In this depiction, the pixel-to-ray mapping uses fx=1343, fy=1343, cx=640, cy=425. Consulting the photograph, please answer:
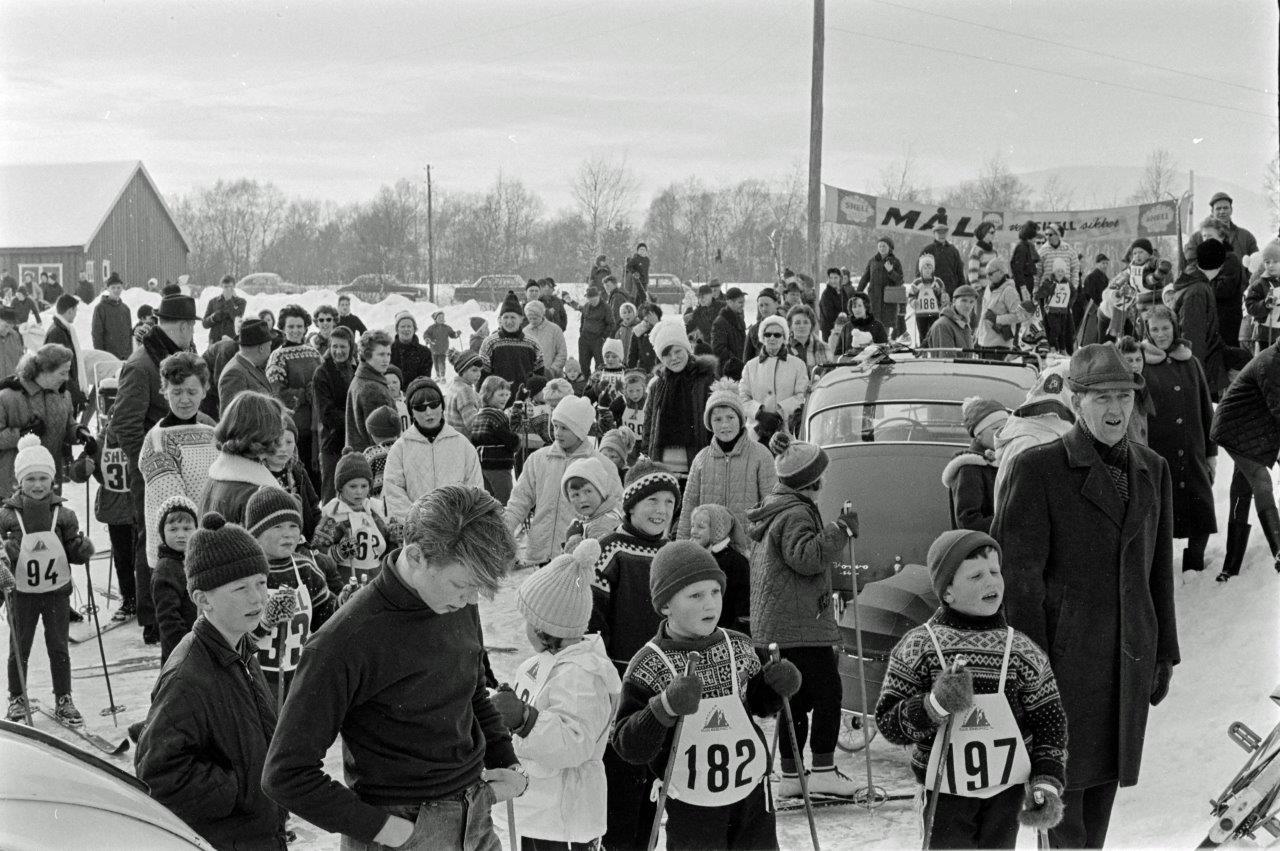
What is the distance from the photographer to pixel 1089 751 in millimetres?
4707

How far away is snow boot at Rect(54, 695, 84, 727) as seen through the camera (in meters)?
7.20

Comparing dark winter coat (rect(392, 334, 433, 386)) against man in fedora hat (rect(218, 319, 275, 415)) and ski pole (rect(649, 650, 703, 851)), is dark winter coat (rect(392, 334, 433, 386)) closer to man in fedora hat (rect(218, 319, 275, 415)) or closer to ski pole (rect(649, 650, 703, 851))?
man in fedora hat (rect(218, 319, 275, 415))

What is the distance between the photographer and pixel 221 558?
3.97 metres

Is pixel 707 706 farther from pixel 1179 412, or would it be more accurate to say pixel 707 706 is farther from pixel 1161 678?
pixel 1179 412

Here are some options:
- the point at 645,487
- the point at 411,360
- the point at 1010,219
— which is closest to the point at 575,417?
the point at 645,487

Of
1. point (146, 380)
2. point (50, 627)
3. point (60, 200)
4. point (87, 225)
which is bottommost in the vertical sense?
point (50, 627)

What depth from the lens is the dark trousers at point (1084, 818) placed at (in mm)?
4758

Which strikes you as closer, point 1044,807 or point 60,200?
point 1044,807

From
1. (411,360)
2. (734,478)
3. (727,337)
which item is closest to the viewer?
(734,478)

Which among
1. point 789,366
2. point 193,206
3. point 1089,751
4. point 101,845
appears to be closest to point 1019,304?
point 789,366

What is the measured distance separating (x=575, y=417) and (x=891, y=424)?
83.5 inches

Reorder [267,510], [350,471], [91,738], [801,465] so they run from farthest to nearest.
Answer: [350,471] → [91,738] → [801,465] → [267,510]

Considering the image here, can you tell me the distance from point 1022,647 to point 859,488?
3.94 metres

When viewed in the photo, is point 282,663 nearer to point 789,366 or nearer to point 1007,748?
point 1007,748
